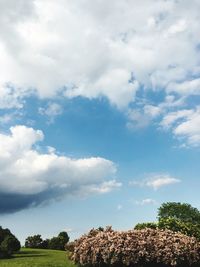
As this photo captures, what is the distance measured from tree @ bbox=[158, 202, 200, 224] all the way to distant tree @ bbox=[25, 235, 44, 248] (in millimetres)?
32004

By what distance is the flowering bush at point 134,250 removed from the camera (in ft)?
92.0

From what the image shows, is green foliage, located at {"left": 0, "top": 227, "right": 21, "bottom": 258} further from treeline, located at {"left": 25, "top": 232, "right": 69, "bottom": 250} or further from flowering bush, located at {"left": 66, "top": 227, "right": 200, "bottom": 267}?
flowering bush, located at {"left": 66, "top": 227, "right": 200, "bottom": 267}

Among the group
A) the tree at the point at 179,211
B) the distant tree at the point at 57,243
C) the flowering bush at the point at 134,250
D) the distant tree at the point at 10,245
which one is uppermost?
the tree at the point at 179,211

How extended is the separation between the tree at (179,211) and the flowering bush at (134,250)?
2013 inches

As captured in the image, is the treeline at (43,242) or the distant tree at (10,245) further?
the treeline at (43,242)

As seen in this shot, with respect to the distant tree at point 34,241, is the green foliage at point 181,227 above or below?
below

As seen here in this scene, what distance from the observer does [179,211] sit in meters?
81.8

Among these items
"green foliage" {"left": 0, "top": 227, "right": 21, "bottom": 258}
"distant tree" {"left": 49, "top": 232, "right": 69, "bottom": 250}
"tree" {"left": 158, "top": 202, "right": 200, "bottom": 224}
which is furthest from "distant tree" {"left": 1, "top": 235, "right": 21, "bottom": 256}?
"tree" {"left": 158, "top": 202, "right": 200, "bottom": 224}

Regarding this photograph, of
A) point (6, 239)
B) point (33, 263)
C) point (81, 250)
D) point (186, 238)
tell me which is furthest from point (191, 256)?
point (6, 239)

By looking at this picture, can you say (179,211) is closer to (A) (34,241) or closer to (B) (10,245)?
(A) (34,241)

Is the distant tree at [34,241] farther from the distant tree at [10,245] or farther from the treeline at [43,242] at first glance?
the distant tree at [10,245]

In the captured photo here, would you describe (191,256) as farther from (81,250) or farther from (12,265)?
(12,265)

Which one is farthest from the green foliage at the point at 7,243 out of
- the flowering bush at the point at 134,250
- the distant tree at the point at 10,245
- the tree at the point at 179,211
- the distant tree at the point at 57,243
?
the tree at the point at 179,211

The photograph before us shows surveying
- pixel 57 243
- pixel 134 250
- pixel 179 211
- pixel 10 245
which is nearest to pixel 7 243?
pixel 10 245
